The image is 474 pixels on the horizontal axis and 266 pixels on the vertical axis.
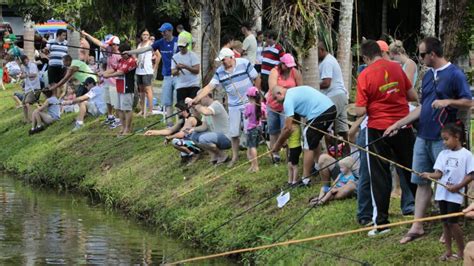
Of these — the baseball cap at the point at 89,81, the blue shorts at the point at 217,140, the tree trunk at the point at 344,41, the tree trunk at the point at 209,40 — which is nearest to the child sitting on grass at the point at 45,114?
the baseball cap at the point at 89,81

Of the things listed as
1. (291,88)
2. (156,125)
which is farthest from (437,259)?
(156,125)

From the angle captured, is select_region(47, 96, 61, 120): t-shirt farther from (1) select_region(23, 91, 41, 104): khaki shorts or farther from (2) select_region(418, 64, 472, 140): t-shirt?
(2) select_region(418, 64, 472, 140): t-shirt

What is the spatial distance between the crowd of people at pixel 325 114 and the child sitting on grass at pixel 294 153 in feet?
0.05

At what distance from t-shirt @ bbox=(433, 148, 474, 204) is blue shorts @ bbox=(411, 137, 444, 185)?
382 mm

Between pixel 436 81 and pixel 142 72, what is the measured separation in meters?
11.0

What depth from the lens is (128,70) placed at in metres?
20.0

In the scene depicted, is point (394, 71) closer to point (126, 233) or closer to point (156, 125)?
point (126, 233)

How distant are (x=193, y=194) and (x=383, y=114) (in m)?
4.79

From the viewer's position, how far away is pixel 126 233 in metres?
14.7

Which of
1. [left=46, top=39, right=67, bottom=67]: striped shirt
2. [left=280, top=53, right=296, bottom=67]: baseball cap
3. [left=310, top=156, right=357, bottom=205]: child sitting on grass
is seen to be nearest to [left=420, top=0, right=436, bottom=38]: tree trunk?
[left=280, top=53, right=296, bottom=67]: baseball cap

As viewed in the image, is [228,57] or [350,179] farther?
[228,57]

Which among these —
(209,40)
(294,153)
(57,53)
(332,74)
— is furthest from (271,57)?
(57,53)

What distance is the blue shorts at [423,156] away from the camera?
10109 millimetres

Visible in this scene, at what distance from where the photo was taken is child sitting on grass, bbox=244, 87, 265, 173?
1500cm
